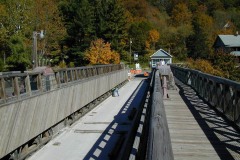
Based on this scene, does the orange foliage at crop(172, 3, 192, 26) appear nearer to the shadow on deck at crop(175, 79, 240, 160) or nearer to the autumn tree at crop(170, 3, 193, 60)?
the autumn tree at crop(170, 3, 193, 60)

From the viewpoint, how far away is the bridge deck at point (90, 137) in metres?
12.8

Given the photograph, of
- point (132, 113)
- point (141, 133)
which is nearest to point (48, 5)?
point (132, 113)

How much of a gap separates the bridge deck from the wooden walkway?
9.98 feet

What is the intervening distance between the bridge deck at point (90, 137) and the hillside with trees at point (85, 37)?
22.1 meters

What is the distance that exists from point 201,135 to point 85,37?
203ft

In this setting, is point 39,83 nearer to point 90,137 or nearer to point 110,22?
point 90,137

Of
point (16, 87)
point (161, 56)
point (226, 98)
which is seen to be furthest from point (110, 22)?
point (226, 98)

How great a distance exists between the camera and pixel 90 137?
15.8 m

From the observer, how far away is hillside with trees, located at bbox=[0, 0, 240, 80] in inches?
1933

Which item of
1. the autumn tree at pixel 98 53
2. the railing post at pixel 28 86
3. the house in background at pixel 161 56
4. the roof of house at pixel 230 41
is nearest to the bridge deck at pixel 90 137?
the railing post at pixel 28 86

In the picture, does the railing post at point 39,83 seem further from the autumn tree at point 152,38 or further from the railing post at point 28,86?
the autumn tree at point 152,38

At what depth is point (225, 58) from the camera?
47719 millimetres

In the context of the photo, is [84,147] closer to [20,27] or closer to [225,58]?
[225,58]

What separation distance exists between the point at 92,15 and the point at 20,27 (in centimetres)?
1793
